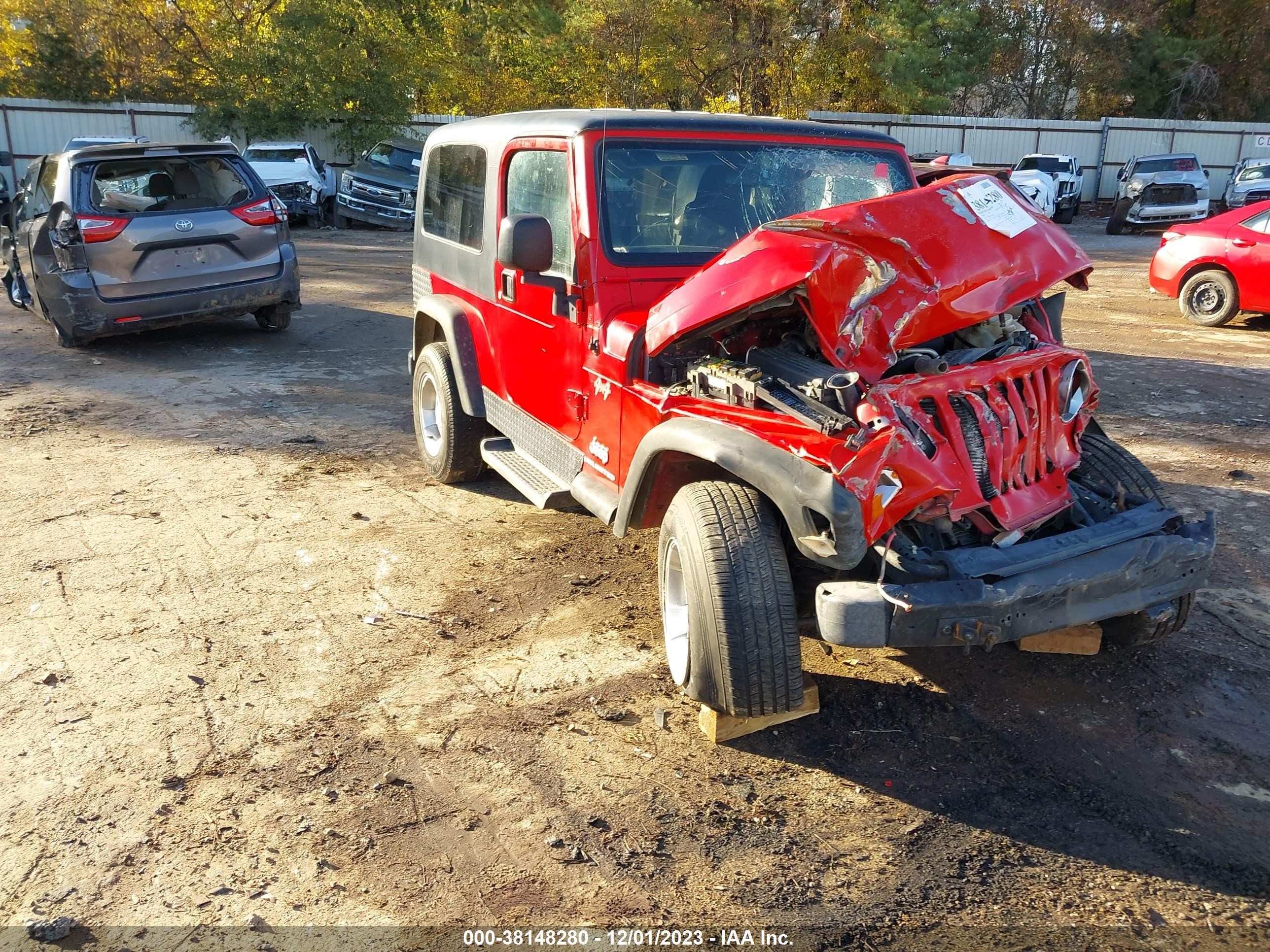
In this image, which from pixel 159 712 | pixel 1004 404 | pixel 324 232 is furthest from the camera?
pixel 324 232

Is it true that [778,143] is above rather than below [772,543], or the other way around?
above

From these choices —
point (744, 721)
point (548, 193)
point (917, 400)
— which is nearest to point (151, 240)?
point (548, 193)

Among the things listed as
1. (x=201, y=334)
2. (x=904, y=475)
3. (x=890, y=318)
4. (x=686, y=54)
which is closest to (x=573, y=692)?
(x=904, y=475)

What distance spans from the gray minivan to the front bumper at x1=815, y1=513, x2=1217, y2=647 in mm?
7423

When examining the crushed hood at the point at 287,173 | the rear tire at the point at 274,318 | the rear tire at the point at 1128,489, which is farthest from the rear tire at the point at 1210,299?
the crushed hood at the point at 287,173

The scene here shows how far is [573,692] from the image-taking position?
12.5ft

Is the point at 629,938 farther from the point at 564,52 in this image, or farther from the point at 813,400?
the point at 564,52

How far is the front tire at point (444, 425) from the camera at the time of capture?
5699 mm

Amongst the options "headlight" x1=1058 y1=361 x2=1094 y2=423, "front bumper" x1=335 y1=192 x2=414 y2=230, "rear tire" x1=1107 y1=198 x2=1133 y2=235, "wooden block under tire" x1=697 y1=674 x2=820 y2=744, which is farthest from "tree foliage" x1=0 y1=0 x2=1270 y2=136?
"wooden block under tire" x1=697 y1=674 x2=820 y2=744

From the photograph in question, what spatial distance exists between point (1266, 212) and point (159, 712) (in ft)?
37.1

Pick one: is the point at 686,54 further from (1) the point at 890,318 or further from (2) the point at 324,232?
(1) the point at 890,318

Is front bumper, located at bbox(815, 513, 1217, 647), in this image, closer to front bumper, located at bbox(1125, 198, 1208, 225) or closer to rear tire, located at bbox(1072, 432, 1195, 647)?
rear tire, located at bbox(1072, 432, 1195, 647)

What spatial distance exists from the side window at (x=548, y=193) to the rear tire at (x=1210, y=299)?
9118 mm

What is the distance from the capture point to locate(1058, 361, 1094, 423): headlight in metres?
3.68
